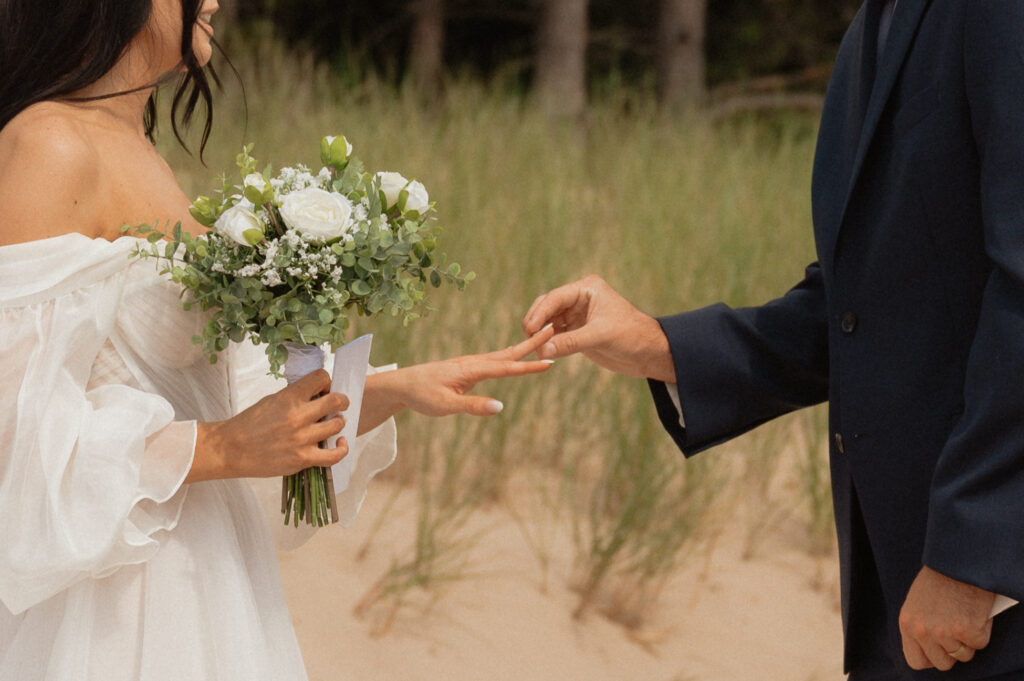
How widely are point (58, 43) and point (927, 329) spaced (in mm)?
1341

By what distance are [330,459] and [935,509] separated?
2.73ft

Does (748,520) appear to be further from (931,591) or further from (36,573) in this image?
(36,573)

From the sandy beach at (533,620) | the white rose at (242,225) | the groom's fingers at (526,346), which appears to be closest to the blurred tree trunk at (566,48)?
the sandy beach at (533,620)

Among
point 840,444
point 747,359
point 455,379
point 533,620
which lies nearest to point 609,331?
point 747,359

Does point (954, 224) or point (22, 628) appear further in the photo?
point (22, 628)

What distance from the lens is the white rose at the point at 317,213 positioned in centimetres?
162

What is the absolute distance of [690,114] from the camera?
7.91m

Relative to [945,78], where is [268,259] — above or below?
below

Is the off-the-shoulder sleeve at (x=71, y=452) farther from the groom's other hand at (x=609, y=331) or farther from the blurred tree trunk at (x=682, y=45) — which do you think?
the blurred tree trunk at (x=682, y=45)

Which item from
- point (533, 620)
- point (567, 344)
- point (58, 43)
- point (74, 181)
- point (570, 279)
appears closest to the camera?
point (74, 181)

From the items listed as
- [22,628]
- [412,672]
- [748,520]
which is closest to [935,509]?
[22,628]

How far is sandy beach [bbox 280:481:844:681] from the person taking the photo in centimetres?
342

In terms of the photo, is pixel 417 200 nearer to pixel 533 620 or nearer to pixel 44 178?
pixel 44 178

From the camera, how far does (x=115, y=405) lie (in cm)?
172
